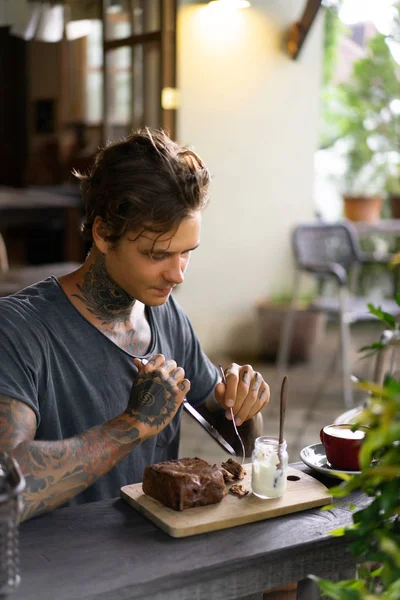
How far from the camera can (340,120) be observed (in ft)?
20.8

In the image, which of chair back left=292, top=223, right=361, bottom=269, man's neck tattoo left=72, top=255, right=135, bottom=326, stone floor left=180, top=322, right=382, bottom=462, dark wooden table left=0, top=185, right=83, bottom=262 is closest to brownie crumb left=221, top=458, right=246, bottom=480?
man's neck tattoo left=72, top=255, right=135, bottom=326

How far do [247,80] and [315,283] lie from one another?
1688 mm

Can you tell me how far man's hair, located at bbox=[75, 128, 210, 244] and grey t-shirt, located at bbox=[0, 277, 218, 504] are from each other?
0.67ft

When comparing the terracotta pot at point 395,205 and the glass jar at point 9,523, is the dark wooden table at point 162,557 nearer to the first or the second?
the glass jar at point 9,523

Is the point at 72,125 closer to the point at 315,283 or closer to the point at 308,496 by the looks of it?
the point at 315,283

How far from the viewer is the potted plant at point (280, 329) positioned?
530 centimetres

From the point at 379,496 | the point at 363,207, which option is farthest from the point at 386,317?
the point at 363,207

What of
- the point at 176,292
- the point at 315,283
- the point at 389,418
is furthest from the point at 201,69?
the point at 389,418

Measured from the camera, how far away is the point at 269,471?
1338 millimetres

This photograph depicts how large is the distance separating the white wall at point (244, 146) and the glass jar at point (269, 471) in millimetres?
3776

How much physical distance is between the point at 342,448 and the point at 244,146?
4031 millimetres

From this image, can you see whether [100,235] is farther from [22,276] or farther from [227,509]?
[22,276]

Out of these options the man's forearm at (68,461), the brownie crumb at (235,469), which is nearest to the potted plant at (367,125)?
the brownie crumb at (235,469)

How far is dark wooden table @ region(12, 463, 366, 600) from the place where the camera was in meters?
1.08
